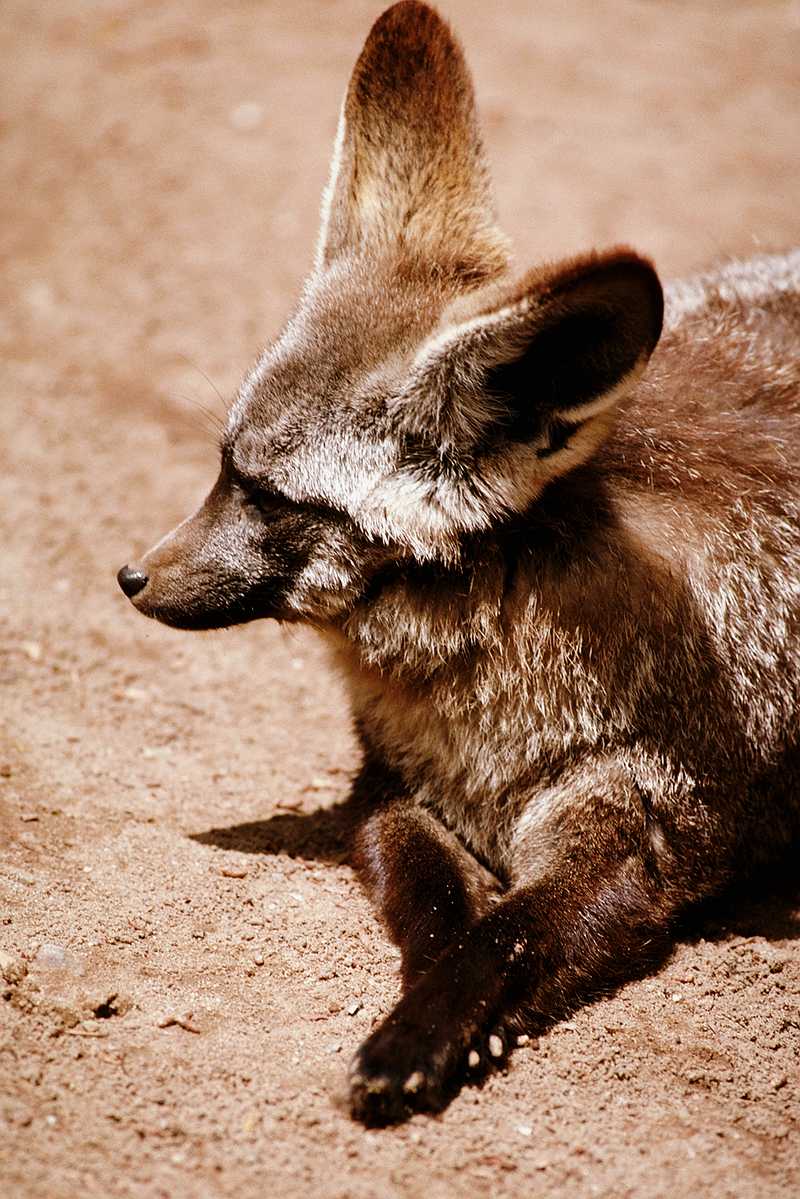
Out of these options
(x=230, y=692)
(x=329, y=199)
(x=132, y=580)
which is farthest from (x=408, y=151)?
(x=230, y=692)

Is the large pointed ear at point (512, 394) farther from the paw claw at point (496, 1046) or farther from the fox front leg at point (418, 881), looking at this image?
the paw claw at point (496, 1046)

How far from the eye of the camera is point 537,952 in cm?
356

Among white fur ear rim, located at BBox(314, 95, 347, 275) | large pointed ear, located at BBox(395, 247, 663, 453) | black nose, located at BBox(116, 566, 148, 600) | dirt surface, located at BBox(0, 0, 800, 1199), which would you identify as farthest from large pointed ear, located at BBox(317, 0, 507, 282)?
black nose, located at BBox(116, 566, 148, 600)

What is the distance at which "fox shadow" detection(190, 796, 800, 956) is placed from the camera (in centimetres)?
414

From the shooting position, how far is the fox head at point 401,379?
3.27 metres

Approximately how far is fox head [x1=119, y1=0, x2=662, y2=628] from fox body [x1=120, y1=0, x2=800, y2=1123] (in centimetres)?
1

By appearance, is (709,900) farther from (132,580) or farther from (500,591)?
(132,580)

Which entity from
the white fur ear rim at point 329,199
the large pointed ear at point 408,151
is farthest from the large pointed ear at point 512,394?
the white fur ear rim at point 329,199

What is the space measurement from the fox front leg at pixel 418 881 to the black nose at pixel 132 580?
116cm

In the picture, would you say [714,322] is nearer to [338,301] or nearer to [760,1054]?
[338,301]

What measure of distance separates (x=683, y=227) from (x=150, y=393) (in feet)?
13.1

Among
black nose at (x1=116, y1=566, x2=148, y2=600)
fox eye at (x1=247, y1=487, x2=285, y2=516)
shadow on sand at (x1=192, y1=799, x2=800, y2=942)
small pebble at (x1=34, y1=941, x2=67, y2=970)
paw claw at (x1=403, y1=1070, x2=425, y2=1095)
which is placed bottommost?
shadow on sand at (x1=192, y1=799, x2=800, y2=942)

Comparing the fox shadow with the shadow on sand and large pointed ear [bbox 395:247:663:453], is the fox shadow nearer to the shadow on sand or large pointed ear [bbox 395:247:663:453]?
the shadow on sand

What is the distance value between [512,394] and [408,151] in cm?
142
